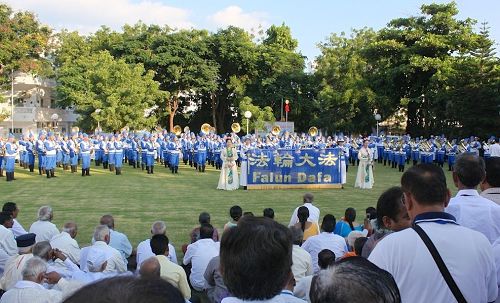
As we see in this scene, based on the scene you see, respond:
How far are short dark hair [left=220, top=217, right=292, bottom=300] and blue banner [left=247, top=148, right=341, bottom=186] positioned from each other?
52.2 ft

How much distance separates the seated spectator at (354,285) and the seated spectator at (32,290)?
3.05 meters

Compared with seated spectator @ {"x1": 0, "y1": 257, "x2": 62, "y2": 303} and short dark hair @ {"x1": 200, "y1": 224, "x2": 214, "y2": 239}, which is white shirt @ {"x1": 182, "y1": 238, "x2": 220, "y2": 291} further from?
seated spectator @ {"x1": 0, "y1": 257, "x2": 62, "y2": 303}

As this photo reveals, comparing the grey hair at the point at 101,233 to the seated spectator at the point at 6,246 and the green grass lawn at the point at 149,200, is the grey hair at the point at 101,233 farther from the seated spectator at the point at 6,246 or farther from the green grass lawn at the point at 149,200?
the green grass lawn at the point at 149,200

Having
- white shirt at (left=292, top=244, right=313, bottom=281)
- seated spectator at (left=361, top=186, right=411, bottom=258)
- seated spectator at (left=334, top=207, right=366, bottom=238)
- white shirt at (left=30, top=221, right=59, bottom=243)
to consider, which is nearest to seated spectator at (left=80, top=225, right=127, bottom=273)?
white shirt at (left=30, top=221, right=59, bottom=243)

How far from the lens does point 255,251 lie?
2250 mm

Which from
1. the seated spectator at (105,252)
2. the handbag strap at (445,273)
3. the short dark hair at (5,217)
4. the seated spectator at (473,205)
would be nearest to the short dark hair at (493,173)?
the seated spectator at (473,205)

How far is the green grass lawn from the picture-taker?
39.3 feet

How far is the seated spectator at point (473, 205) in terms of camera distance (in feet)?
11.9

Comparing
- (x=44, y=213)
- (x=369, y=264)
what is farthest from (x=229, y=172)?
(x=369, y=264)

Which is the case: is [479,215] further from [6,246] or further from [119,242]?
[6,246]

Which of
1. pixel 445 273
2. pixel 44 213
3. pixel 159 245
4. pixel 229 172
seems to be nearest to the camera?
pixel 445 273

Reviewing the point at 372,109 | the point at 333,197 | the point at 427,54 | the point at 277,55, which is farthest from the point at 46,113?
the point at 333,197

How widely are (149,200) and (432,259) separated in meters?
13.3

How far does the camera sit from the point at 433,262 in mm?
2633
